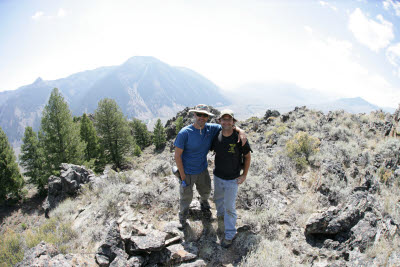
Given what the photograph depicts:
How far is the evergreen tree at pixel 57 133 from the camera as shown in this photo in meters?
15.5

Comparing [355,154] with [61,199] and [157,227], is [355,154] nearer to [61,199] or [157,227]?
[157,227]

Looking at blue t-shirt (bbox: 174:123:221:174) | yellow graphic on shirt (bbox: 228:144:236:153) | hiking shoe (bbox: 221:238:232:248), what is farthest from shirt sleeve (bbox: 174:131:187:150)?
hiking shoe (bbox: 221:238:232:248)

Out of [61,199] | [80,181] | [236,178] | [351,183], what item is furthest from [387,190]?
[61,199]

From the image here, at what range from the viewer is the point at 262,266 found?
9.32ft

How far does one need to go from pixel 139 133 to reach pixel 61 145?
27.8m

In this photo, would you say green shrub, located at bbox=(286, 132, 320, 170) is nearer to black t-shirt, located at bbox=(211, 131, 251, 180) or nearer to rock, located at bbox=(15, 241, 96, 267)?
black t-shirt, located at bbox=(211, 131, 251, 180)

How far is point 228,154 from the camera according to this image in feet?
11.5

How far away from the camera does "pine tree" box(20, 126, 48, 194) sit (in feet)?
61.9

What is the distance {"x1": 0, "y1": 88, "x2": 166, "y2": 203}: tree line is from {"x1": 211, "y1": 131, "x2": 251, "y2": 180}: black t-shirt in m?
15.7

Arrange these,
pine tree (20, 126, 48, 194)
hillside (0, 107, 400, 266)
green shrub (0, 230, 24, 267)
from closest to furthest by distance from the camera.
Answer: hillside (0, 107, 400, 266) → green shrub (0, 230, 24, 267) → pine tree (20, 126, 48, 194)

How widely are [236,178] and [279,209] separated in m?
1.74

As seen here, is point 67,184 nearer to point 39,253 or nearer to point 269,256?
point 39,253

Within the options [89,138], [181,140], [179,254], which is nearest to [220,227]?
[179,254]

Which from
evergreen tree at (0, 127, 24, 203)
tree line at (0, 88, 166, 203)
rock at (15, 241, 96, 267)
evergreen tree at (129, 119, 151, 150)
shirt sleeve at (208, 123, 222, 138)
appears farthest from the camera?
evergreen tree at (129, 119, 151, 150)
